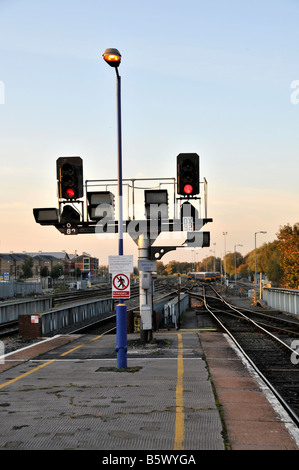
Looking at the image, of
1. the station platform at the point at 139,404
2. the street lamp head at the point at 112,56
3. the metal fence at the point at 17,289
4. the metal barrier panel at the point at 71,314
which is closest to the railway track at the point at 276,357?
the station platform at the point at 139,404

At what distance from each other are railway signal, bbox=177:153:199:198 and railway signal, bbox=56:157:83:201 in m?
2.40

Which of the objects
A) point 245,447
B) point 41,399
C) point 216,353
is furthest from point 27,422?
point 216,353

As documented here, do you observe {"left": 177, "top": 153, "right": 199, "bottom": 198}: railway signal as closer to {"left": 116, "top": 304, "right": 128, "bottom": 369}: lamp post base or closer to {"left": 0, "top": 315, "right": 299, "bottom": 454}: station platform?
{"left": 116, "top": 304, "right": 128, "bottom": 369}: lamp post base

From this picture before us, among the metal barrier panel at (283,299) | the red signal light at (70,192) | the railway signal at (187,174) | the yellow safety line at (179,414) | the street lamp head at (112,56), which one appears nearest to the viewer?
the yellow safety line at (179,414)

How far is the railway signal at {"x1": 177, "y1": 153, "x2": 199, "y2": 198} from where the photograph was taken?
12.1 metres

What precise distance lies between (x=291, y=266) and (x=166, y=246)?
31.9 m

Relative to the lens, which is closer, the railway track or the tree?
the railway track

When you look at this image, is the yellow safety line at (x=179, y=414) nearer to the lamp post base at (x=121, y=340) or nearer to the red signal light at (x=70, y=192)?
the lamp post base at (x=121, y=340)

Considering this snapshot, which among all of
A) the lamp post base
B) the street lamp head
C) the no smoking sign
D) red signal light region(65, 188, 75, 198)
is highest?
the street lamp head

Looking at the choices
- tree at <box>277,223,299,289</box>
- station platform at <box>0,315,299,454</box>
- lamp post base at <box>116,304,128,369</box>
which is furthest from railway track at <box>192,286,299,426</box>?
tree at <box>277,223,299,289</box>

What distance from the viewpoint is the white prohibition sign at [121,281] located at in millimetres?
11125

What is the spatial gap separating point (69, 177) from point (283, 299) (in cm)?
2495

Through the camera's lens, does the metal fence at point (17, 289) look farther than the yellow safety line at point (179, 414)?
Yes

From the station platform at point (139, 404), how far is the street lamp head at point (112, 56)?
21.3ft
